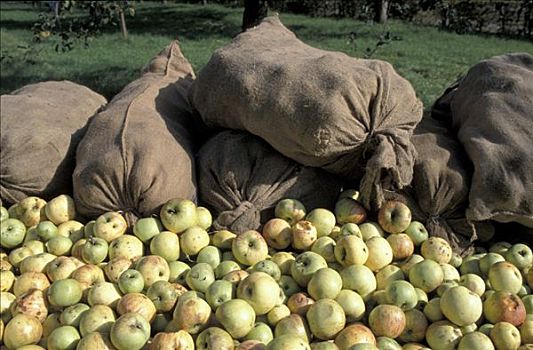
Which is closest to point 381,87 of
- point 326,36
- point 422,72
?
point 422,72

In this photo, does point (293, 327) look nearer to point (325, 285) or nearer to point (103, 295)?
point (325, 285)

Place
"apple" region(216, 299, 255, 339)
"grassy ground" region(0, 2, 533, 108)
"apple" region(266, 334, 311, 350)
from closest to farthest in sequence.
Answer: "apple" region(266, 334, 311, 350) → "apple" region(216, 299, 255, 339) → "grassy ground" region(0, 2, 533, 108)

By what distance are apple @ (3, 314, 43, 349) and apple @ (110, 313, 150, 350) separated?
0.41m

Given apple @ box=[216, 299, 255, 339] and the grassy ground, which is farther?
the grassy ground

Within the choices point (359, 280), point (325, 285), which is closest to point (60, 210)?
point (325, 285)

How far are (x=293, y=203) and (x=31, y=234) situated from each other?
144 cm

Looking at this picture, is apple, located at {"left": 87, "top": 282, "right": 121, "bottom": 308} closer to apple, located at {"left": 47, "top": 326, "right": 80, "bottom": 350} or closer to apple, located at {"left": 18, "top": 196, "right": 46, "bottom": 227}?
apple, located at {"left": 47, "top": 326, "right": 80, "bottom": 350}

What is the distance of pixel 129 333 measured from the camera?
6.94ft

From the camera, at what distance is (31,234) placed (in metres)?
3.00

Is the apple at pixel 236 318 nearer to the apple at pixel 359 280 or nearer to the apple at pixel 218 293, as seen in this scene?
the apple at pixel 218 293

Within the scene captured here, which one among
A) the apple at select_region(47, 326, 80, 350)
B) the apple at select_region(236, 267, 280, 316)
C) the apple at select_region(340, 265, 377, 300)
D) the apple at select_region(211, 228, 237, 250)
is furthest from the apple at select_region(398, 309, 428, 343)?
the apple at select_region(47, 326, 80, 350)

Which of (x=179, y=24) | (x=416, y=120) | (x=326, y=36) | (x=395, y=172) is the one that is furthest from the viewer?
(x=179, y=24)

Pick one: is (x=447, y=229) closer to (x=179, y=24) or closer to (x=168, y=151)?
(x=168, y=151)

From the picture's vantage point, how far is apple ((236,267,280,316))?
231cm
